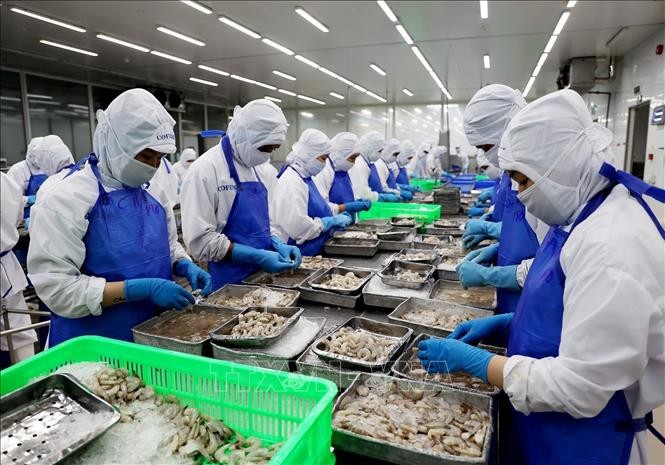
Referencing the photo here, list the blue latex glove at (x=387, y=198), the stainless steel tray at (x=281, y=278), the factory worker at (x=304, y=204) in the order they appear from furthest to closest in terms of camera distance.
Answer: the blue latex glove at (x=387, y=198) → the factory worker at (x=304, y=204) → the stainless steel tray at (x=281, y=278)

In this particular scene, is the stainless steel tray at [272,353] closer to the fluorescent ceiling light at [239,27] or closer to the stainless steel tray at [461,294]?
the stainless steel tray at [461,294]

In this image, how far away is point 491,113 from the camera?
248 cm

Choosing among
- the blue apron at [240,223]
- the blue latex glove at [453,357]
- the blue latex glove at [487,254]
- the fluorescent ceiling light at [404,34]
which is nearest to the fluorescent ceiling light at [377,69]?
the fluorescent ceiling light at [404,34]

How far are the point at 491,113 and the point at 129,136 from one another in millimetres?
1934

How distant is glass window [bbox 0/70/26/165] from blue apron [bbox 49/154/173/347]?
33.2ft

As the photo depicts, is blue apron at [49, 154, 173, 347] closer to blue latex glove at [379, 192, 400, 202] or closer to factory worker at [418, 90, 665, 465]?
factory worker at [418, 90, 665, 465]

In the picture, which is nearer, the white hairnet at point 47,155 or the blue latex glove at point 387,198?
the white hairnet at point 47,155

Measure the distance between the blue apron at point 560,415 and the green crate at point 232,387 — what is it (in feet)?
2.07

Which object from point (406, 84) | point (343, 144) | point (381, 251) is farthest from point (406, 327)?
point (406, 84)

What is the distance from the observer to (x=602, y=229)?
105 centimetres

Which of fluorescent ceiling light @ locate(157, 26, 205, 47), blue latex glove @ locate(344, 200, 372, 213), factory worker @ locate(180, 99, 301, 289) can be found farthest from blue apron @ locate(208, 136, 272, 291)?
fluorescent ceiling light @ locate(157, 26, 205, 47)

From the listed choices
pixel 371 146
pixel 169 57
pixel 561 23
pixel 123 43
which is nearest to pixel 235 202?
Answer: pixel 371 146

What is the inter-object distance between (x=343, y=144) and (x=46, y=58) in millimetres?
8176

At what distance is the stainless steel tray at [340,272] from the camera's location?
2.28 metres
